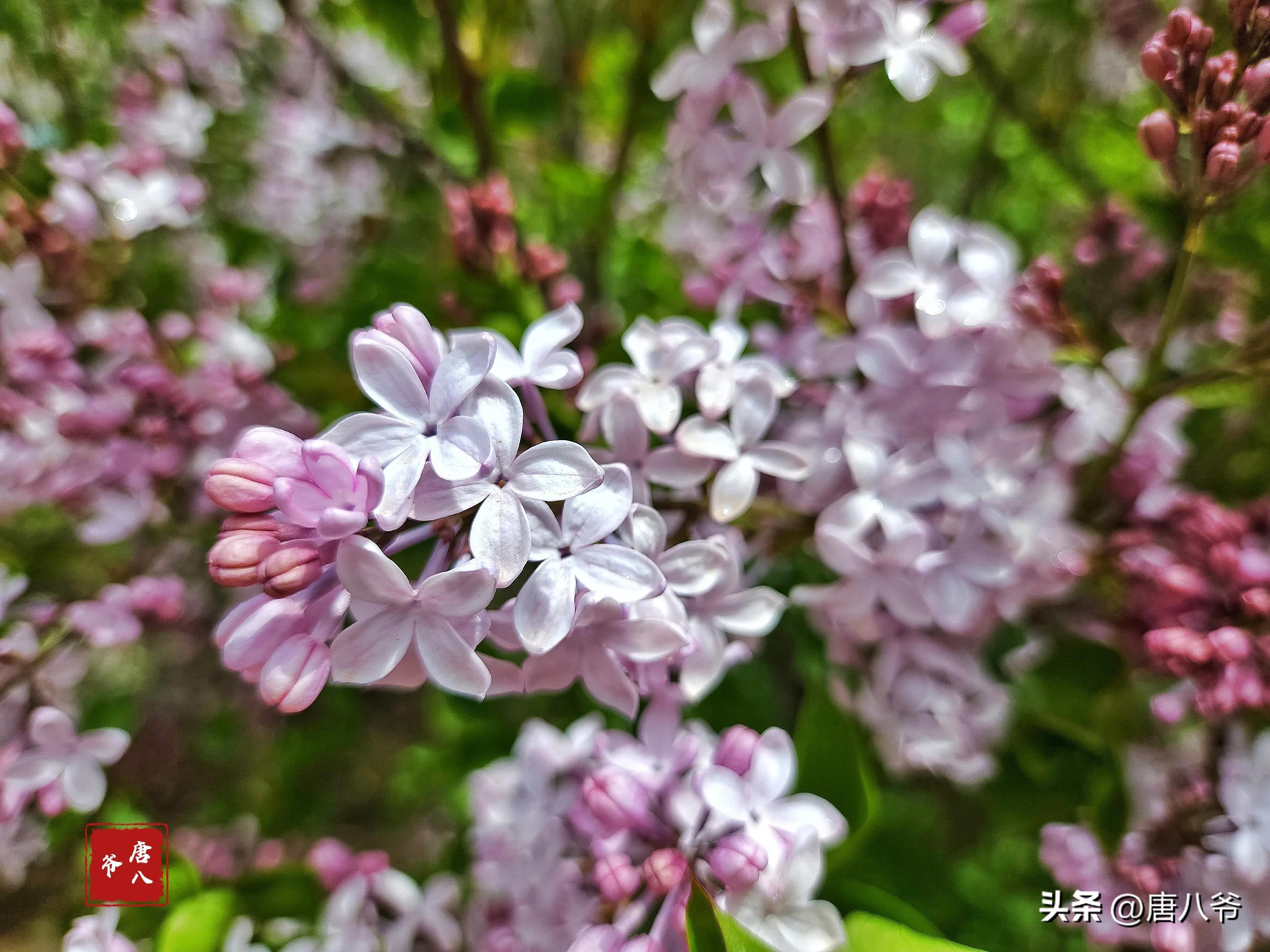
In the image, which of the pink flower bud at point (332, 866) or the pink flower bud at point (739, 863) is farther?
the pink flower bud at point (332, 866)

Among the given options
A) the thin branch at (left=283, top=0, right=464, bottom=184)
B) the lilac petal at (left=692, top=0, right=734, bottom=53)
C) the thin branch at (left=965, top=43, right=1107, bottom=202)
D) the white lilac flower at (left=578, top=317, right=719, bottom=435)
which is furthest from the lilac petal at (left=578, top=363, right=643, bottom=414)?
the thin branch at (left=965, top=43, right=1107, bottom=202)

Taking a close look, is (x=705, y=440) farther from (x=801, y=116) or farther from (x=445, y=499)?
(x=801, y=116)

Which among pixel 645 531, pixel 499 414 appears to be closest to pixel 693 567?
pixel 645 531

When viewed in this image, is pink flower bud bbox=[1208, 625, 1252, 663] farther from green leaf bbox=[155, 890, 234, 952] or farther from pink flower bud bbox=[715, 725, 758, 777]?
green leaf bbox=[155, 890, 234, 952]

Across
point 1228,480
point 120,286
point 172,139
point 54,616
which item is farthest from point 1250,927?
point 172,139

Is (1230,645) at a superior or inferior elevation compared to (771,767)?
superior

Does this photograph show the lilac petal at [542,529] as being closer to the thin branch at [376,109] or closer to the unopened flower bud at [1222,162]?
the unopened flower bud at [1222,162]

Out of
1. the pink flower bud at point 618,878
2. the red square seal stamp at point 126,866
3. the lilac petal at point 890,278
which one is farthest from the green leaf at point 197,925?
the lilac petal at point 890,278
